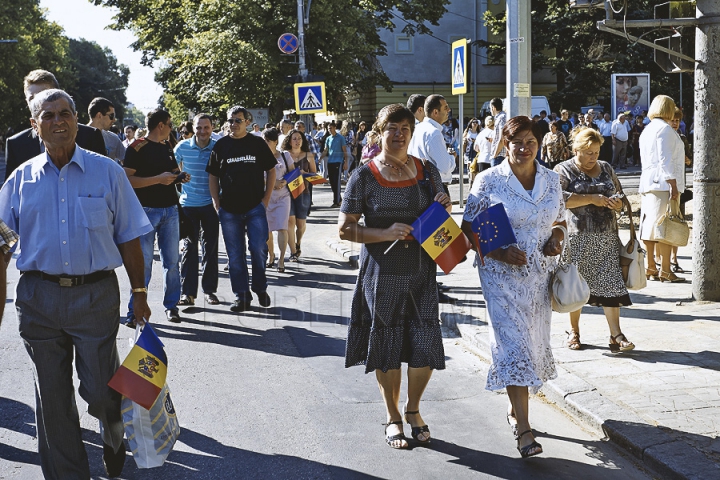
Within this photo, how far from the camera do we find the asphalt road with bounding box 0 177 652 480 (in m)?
4.87

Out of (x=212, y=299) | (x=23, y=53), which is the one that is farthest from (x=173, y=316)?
(x=23, y=53)

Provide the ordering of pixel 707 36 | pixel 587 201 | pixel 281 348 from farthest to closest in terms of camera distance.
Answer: pixel 707 36 < pixel 281 348 < pixel 587 201

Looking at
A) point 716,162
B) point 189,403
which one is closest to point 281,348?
point 189,403

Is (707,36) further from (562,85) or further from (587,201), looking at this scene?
(562,85)

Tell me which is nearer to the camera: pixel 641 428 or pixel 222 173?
pixel 641 428

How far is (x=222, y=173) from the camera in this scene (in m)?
8.91

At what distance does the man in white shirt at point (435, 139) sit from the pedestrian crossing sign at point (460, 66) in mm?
4418

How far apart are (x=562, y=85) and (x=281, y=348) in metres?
39.1

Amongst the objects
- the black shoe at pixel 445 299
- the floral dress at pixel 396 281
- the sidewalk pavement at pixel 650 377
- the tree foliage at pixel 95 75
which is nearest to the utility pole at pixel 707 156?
the sidewalk pavement at pixel 650 377

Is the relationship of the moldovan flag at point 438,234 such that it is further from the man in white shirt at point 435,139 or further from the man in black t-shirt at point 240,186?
the man in black t-shirt at point 240,186

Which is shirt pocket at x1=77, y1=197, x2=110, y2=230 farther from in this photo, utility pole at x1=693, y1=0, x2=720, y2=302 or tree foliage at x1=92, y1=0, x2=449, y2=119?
tree foliage at x1=92, y1=0, x2=449, y2=119

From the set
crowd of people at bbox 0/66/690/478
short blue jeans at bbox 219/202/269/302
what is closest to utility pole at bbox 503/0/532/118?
crowd of people at bbox 0/66/690/478

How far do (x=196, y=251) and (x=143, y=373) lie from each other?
5.02m

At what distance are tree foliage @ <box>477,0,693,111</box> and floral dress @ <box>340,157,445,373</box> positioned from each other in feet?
115
